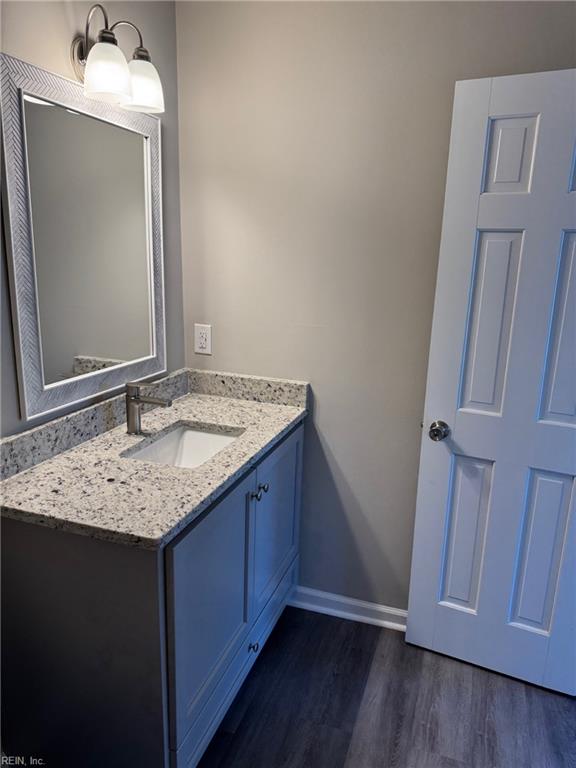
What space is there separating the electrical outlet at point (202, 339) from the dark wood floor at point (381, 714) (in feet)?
3.92

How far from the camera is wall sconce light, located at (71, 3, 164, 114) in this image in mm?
1368

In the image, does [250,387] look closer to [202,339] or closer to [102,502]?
[202,339]

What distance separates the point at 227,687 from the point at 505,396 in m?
1.26

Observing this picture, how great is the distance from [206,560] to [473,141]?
1465 millimetres

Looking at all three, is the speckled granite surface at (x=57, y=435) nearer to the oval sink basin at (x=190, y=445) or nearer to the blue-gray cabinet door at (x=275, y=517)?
the oval sink basin at (x=190, y=445)

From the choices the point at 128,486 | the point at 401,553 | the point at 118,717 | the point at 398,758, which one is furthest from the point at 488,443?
the point at 118,717

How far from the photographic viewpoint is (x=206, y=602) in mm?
1375

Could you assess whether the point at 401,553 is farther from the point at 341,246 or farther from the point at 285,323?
the point at 341,246

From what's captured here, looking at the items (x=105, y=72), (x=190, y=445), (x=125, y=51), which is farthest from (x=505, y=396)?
(x=125, y=51)

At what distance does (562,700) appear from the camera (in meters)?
1.83

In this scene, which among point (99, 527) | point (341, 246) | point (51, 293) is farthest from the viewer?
point (341, 246)

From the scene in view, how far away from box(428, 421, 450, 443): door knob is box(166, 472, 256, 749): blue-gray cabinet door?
67cm

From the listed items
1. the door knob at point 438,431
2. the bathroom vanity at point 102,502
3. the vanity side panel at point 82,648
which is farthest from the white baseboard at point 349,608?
the vanity side panel at point 82,648

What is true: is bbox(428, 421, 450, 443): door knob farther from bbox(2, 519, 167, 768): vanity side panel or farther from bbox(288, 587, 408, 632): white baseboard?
bbox(2, 519, 167, 768): vanity side panel
